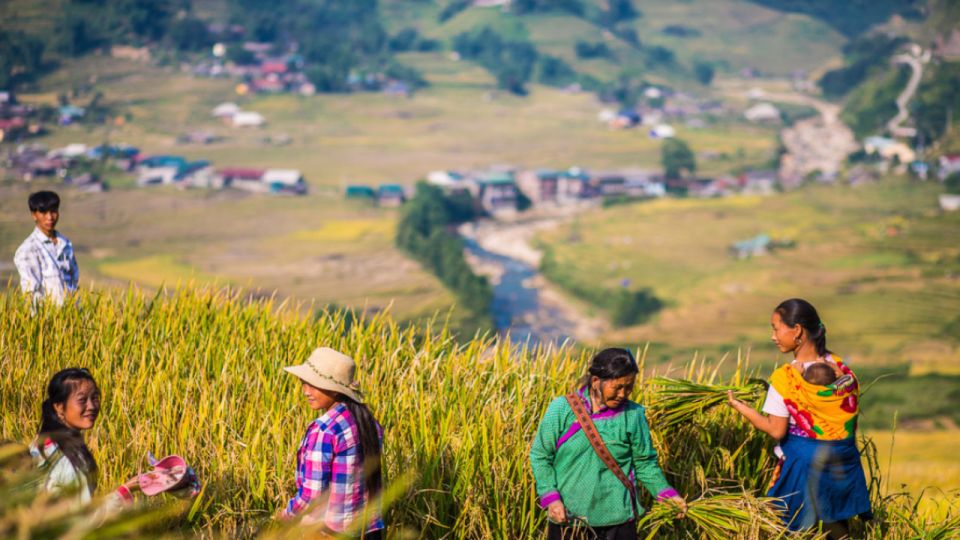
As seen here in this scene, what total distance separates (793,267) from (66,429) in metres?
72.0

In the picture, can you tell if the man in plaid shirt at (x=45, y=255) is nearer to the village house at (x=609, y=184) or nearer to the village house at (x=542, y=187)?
the village house at (x=542, y=187)

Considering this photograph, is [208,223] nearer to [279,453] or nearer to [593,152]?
[593,152]

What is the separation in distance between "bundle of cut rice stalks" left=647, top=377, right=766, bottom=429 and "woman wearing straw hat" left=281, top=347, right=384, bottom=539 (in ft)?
5.80

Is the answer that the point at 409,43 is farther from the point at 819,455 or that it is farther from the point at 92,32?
the point at 819,455

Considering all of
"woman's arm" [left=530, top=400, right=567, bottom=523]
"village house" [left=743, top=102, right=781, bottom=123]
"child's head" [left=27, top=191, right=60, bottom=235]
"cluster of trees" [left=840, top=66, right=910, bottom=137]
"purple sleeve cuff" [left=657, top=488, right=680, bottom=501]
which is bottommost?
"village house" [left=743, top=102, right=781, bottom=123]

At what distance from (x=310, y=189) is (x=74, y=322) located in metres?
79.1

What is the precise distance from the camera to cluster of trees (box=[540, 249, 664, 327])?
60125mm

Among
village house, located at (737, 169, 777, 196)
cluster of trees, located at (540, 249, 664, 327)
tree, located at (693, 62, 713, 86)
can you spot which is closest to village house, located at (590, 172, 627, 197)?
village house, located at (737, 169, 777, 196)

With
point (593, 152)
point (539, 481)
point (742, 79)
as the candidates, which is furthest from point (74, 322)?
point (742, 79)

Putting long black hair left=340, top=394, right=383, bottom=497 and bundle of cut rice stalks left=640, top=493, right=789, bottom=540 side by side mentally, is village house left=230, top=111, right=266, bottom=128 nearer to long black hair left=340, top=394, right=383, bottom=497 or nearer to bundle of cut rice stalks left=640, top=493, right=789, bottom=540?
bundle of cut rice stalks left=640, top=493, right=789, bottom=540

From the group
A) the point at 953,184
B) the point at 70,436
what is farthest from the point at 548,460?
the point at 953,184

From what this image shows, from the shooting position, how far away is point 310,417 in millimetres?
5297

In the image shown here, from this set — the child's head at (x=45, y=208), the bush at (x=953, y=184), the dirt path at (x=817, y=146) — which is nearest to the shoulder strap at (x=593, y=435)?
the child's head at (x=45, y=208)

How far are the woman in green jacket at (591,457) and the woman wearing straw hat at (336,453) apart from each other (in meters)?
0.65
